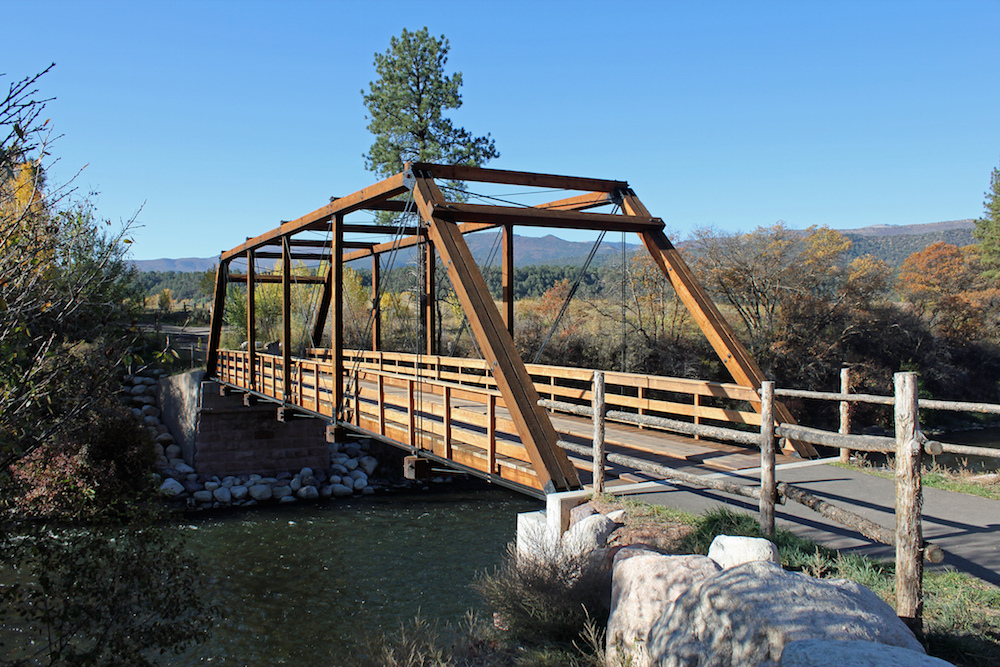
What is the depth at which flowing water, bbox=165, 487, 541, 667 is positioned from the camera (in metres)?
9.17

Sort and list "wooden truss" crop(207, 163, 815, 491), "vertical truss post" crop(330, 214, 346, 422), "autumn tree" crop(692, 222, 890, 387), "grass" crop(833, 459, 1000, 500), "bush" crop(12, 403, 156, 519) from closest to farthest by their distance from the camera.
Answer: "wooden truss" crop(207, 163, 815, 491) < "grass" crop(833, 459, 1000, 500) < "vertical truss post" crop(330, 214, 346, 422) < "bush" crop(12, 403, 156, 519) < "autumn tree" crop(692, 222, 890, 387)

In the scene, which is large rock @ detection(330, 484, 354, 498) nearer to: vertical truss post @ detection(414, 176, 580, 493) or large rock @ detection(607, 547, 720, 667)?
vertical truss post @ detection(414, 176, 580, 493)

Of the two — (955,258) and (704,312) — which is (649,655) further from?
(955,258)

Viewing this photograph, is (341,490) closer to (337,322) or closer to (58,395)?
(337,322)

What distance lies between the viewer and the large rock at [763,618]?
296cm

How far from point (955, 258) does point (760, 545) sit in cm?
3351

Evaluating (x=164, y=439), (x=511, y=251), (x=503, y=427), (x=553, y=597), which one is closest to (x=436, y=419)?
(x=503, y=427)

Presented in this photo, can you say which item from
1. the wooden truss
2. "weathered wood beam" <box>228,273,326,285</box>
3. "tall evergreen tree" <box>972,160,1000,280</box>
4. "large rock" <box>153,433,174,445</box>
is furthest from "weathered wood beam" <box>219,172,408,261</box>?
"tall evergreen tree" <box>972,160,1000,280</box>

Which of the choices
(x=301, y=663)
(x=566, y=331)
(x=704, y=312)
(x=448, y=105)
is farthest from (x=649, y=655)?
(x=448, y=105)

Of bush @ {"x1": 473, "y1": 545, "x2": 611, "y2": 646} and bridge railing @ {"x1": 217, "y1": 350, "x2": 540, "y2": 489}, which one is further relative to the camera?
bridge railing @ {"x1": 217, "y1": 350, "x2": 540, "y2": 489}

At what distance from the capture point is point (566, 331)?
24109 mm

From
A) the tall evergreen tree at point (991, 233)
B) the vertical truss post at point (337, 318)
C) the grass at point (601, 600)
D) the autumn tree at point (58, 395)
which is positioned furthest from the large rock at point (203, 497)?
the tall evergreen tree at point (991, 233)

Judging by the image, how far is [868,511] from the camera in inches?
210

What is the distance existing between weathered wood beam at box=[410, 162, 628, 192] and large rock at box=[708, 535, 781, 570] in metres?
5.13
